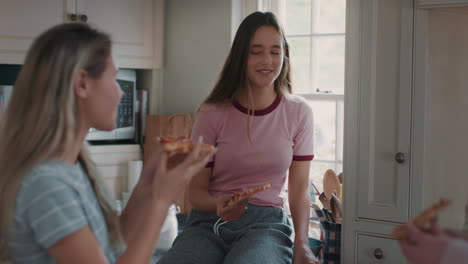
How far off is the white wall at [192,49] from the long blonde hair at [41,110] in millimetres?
1729

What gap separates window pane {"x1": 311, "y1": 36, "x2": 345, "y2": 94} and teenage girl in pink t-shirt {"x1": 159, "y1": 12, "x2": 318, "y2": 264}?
63 centimetres

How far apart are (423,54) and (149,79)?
1627 mm

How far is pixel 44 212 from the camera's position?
3.67 feet

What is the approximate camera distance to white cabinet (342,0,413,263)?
1995 millimetres

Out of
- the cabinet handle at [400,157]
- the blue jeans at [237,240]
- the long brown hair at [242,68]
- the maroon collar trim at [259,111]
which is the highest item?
the long brown hair at [242,68]

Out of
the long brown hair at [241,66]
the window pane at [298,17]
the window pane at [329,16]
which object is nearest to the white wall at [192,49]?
the window pane at [298,17]

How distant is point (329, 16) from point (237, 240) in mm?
1279

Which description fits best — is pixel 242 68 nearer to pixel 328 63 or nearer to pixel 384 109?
pixel 384 109

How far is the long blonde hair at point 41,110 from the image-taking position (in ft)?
3.83

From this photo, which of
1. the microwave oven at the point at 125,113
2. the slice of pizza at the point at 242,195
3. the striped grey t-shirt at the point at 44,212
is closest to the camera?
the striped grey t-shirt at the point at 44,212

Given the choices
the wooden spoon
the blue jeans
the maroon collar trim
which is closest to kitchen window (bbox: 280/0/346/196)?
the wooden spoon

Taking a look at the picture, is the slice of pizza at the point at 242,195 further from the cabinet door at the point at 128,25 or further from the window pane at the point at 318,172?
the cabinet door at the point at 128,25

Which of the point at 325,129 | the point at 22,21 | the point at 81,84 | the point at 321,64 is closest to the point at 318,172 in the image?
the point at 325,129

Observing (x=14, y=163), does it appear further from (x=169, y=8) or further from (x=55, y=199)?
(x=169, y=8)
